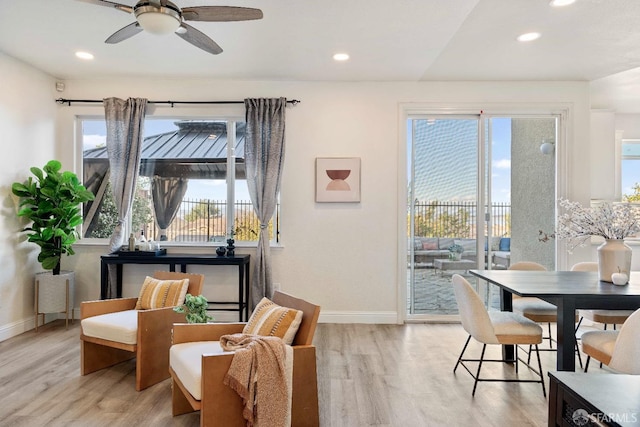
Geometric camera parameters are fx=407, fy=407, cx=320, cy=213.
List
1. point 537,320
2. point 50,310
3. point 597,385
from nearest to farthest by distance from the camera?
point 597,385
point 537,320
point 50,310

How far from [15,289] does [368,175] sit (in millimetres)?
3893

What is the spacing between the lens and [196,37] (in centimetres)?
278

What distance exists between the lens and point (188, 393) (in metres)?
2.12

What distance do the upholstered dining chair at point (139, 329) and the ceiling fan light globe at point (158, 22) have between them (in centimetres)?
180

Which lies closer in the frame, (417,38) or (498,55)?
(417,38)

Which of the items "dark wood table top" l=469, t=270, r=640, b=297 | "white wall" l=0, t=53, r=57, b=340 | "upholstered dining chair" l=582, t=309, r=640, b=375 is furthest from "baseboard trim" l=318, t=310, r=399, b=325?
"white wall" l=0, t=53, r=57, b=340

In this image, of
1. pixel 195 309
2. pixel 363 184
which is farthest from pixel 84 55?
pixel 363 184

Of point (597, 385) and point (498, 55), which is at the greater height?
point (498, 55)

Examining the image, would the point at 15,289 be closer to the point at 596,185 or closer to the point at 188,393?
the point at 188,393

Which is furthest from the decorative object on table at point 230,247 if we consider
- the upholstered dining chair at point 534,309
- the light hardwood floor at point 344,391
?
the upholstered dining chair at point 534,309

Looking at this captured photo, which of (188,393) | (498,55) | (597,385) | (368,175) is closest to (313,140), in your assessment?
(368,175)

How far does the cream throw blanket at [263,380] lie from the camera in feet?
6.38

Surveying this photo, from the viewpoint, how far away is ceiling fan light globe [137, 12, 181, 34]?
2.33 m

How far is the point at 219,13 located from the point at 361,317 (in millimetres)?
3416
